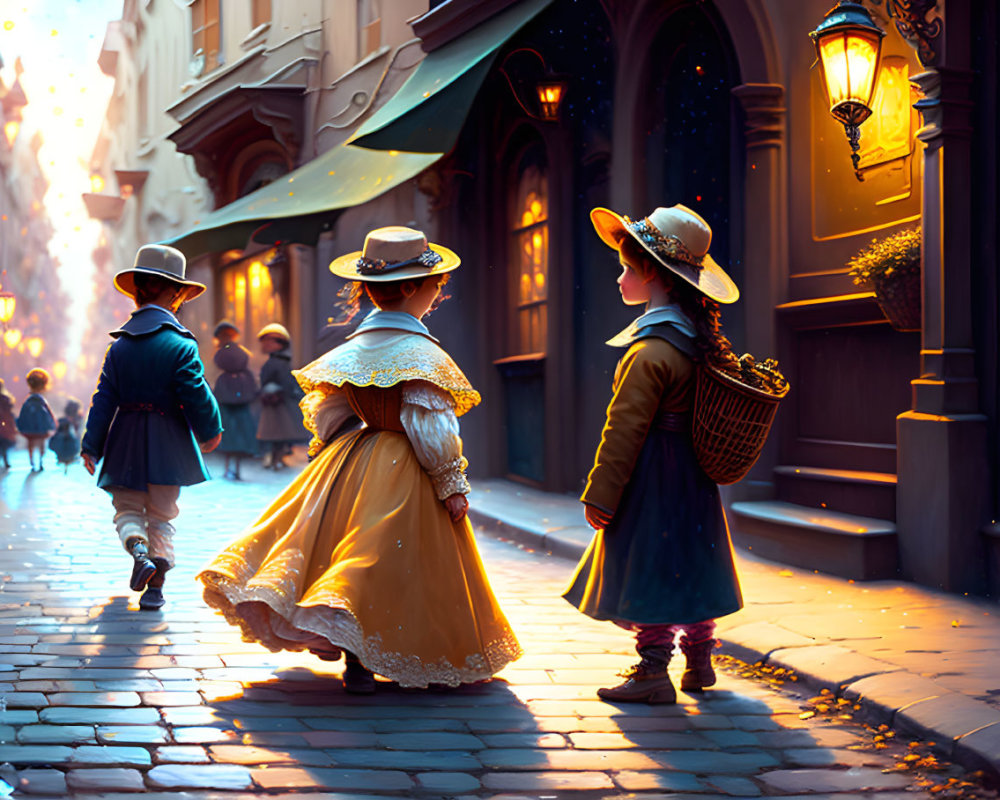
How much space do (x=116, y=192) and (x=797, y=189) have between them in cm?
2330

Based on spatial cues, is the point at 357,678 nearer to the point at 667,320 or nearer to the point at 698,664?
the point at 698,664

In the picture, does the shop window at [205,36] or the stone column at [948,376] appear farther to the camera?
the shop window at [205,36]

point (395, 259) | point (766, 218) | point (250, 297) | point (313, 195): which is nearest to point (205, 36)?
point (250, 297)

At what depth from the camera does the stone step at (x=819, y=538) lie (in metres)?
6.35

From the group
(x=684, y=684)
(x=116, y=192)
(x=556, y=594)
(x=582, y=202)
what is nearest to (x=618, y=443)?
(x=684, y=684)

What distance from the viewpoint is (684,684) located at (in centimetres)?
426

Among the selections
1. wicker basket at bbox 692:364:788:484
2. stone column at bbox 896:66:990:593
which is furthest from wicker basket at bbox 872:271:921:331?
wicker basket at bbox 692:364:788:484

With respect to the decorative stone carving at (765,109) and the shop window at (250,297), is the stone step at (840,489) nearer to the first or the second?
the decorative stone carving at (765,109)

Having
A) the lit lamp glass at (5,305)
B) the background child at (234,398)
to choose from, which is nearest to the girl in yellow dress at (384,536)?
the background child at (234,398)

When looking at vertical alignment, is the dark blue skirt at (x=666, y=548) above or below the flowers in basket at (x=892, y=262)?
→ below

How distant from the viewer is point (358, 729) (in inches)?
144

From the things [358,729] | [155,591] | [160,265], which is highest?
[160,265]

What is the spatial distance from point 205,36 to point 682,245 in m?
17.5

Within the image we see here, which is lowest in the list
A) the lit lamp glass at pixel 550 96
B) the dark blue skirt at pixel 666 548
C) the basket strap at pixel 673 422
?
the dark blue skirt at pixel 666 548
